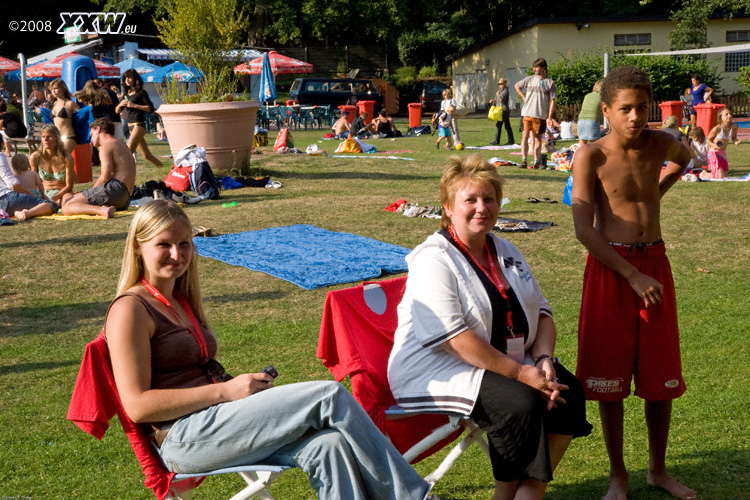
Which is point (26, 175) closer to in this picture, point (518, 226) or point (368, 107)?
point (518, 226)

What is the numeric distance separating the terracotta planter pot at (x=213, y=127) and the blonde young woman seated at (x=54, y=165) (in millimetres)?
2262

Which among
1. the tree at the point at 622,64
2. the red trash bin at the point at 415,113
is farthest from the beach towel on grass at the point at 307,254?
the tree at the point at 622,64

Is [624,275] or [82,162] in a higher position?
[82,162]

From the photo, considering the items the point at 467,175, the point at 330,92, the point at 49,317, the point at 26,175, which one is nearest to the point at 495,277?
the point at 467,175

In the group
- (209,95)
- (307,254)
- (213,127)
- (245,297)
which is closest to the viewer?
(245,297)

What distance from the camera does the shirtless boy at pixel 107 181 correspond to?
10.9 metres

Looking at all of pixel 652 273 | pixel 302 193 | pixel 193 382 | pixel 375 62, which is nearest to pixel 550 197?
pixel 302 193

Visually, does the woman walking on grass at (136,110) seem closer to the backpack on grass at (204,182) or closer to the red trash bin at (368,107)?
the backpack on grass at (204,182)

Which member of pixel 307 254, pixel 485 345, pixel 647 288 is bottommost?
pixel 307 254

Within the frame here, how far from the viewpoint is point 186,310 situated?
320 cm

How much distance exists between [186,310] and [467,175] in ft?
4.03

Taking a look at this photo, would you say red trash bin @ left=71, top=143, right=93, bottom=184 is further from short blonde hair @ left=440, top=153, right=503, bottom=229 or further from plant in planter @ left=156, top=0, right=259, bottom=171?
short blonde hair @ left=440, top=153, right=503, bottom=229

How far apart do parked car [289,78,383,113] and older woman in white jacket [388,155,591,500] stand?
103ft

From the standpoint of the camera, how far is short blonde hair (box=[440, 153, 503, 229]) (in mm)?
3363
